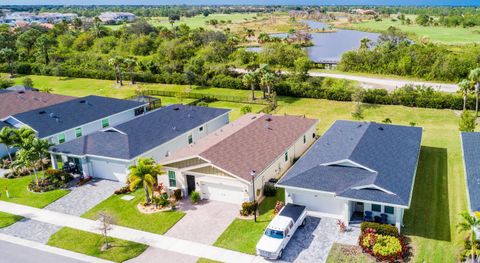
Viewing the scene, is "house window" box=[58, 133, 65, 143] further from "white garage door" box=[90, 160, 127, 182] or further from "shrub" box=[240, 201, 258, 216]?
"shrub" box=[240, 201, 258, 216]

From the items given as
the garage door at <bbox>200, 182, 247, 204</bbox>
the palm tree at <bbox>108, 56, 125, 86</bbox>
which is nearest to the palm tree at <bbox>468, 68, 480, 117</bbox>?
the garage door at <bbox>200, 182, 247, 204</bbox>

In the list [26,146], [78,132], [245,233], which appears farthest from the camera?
[78,132]

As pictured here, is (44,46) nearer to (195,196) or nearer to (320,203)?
(195,196)

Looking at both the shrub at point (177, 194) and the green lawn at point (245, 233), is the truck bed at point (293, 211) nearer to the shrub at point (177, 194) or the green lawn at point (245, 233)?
the green lawn at point (245, 233)

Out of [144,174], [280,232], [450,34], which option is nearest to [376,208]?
[280,232]

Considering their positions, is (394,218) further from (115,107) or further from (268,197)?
(115,107)

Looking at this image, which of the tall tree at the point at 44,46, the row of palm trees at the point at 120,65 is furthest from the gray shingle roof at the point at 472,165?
the tall tree at the point at 44,46

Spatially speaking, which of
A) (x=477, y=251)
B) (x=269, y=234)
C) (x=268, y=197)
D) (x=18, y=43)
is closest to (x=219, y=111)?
(x=268, y=197)
